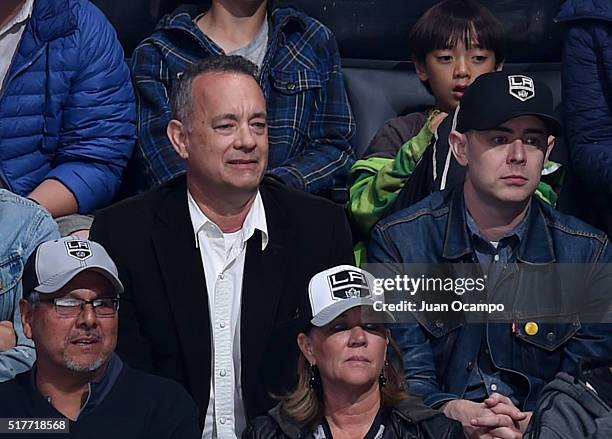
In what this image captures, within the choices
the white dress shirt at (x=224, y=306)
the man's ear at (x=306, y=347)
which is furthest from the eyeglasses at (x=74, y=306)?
the man's ear at (x=306, y=347)

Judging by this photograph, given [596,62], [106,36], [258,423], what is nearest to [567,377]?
[258,423]

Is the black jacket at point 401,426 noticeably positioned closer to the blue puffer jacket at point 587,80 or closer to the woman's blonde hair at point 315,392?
the woman's blonde hair at point 315,392

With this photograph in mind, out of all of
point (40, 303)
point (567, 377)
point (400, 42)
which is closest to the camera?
point (567, 377)

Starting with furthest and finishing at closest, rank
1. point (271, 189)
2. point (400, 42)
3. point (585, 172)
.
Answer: point (400, 42) < point (585, 172) < point (271, 189)

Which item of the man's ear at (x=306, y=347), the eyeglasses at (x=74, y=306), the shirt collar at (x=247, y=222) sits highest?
the shirt collar at (x=247, y=222)

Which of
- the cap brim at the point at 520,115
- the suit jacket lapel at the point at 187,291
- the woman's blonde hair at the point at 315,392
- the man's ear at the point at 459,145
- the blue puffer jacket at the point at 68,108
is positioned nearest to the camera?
the woman's blonde hair at the point at 315,392

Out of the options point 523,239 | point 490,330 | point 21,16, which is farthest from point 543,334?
point 21,16

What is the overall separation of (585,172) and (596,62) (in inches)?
13.8

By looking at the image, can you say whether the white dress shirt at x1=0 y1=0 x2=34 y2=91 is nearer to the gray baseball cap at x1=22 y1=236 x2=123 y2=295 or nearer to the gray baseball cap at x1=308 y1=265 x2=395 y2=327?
the gray baseball cap at x1=22 y1=236 x2=123 y2=295

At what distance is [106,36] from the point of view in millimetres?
4828

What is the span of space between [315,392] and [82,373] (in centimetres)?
56

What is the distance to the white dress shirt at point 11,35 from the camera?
470 cm

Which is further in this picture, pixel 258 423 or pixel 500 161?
pixel 500 161

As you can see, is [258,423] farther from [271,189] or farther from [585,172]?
[585,172]
